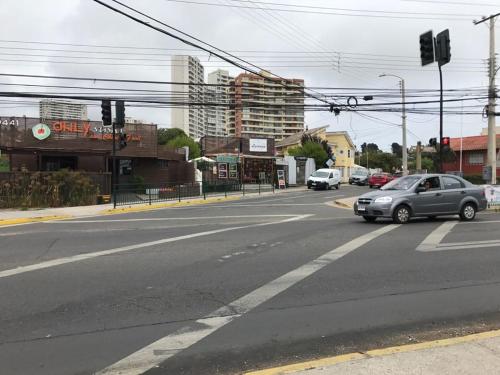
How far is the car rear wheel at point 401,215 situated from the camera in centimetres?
1498

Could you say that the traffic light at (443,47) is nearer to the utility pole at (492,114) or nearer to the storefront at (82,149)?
the utility pole at (492,114)

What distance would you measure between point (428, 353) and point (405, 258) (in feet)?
16.8

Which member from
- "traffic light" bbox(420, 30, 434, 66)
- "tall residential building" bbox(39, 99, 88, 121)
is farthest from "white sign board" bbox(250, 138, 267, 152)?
"traffic light" bbox(420, 30, 434, 66)

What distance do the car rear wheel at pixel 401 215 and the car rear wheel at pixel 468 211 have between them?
7.39ft

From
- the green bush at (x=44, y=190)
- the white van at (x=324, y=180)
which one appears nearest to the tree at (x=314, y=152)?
the white van at (x=324, y=180)

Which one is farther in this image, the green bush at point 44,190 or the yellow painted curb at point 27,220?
the green bush at point 44,190

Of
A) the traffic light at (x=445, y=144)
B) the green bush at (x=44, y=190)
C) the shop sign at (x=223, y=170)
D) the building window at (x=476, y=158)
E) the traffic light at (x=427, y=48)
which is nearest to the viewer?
the traffic light at (x=427, y=48)

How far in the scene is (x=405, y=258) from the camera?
9.36m

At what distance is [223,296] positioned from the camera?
674 centimetres

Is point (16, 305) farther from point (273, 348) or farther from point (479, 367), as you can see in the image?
point (479, 367)

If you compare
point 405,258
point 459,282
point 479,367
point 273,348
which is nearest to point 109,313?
point 273,348

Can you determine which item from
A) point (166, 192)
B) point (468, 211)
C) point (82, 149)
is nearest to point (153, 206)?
point (166, 192)

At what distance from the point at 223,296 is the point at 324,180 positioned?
3861cm

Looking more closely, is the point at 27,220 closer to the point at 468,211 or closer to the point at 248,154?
the point at 468,211
